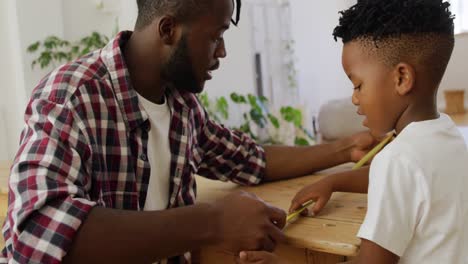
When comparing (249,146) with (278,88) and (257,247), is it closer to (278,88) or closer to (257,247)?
(257,247)

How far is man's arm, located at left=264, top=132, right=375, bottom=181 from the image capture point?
1.46 m

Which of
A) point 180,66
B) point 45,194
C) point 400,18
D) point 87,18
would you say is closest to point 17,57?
point 87,18

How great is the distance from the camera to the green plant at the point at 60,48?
10.4 feet

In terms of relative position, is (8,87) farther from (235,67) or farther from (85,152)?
(85,152)

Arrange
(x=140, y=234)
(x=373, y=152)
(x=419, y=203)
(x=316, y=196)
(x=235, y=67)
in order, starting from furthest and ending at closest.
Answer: (x=235, y=67) → (x=373, y=152) → (x=316, y=196) → (x=140, y=234) → (x=419, y=203)

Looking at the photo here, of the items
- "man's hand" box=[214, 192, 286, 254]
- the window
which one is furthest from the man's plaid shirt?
the window

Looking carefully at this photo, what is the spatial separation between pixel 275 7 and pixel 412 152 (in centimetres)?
418

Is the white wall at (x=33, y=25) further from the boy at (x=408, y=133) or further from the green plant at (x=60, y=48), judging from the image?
the boy at (x=408, y=133)

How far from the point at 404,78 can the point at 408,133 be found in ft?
0.29

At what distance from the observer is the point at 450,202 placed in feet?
2.58

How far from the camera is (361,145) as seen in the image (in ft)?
4.80

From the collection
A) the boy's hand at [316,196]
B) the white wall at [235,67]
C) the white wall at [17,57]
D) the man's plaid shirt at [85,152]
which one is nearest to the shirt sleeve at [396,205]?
the boy's hand at [316,196]

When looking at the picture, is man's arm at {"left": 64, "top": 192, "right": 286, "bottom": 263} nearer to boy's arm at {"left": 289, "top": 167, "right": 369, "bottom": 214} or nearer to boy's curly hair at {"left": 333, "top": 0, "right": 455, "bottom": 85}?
boy's arm at {"left": 289, "top": 167, "right": 369, "bottom": 214}

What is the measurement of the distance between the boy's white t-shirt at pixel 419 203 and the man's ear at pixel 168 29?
0.58 metres
